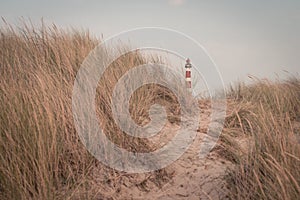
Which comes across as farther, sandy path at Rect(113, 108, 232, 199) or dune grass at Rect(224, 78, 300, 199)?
sandy path at Rect(113, 108, 232, 199)

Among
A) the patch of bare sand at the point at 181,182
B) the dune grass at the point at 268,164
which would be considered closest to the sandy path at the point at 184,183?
the patch of bare sand at the point at 181,182

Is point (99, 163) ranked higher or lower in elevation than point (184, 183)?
higher

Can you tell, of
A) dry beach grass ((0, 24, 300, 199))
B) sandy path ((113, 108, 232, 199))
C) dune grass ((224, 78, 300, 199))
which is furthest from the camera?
sandy path ((113, 108, 232, 199))

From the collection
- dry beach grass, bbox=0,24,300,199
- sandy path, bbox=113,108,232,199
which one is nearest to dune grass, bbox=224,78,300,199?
dry beach grass, bbox=0,24,300,199

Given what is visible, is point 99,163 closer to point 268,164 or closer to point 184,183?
point 184,183

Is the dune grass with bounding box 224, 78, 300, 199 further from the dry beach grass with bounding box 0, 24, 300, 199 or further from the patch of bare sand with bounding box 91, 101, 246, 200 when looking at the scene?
the patch of bare sand with bounding box 91, 101, 246, 200

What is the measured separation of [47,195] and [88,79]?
1993 millimetres

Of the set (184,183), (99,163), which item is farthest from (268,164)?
(99,163)

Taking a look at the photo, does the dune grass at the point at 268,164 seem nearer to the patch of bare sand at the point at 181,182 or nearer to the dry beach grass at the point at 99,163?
the dry beach grass at the point at 99,163

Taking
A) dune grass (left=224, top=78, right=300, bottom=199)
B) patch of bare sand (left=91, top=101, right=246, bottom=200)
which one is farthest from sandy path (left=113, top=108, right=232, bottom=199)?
dune grass (left=224, top=78, right=300, bottom=199)

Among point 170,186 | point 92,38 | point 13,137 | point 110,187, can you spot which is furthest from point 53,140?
point 92,38

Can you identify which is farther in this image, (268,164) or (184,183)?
(184,183)

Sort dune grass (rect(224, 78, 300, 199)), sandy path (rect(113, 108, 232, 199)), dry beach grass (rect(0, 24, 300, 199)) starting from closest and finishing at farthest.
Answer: dune grass (rect(224, 78, 300, 199)) → dry beach grass (rect(0, 24, 300, 199)) → sandy path (rect(113, 108, 232, 199))

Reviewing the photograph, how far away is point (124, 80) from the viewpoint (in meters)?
4.66
